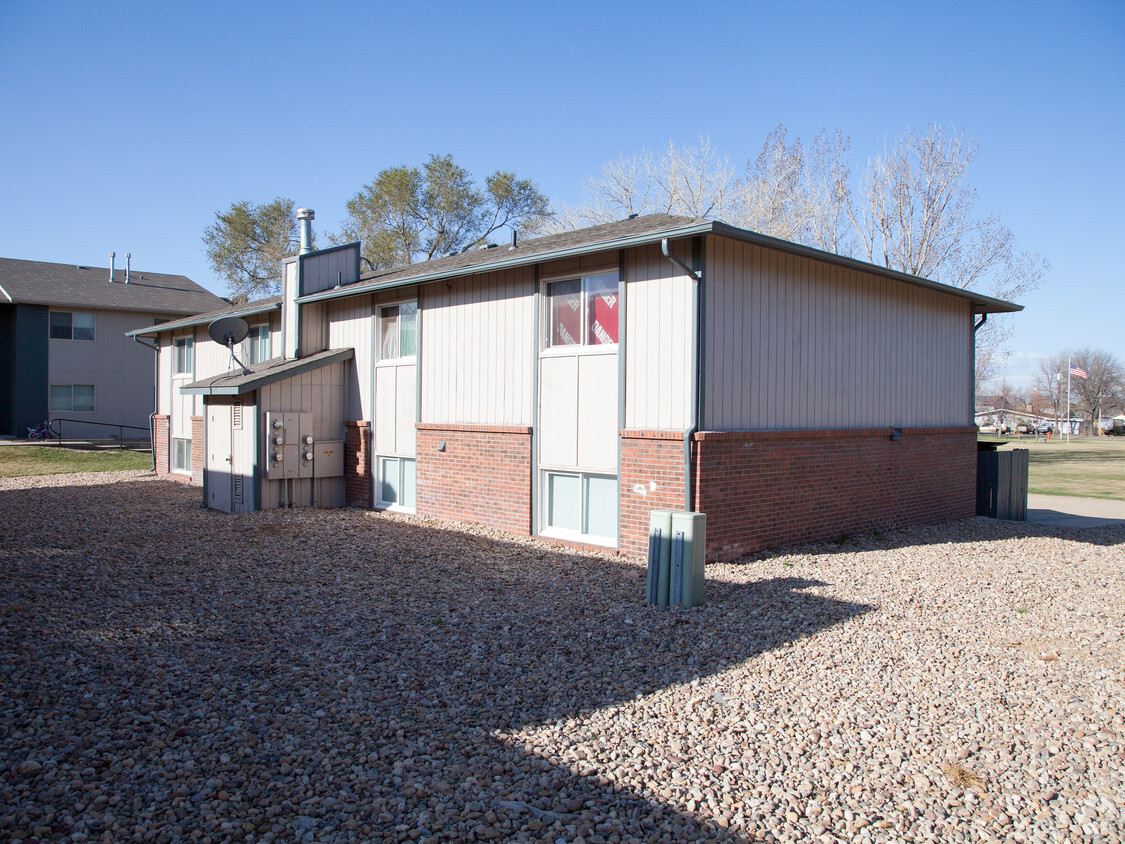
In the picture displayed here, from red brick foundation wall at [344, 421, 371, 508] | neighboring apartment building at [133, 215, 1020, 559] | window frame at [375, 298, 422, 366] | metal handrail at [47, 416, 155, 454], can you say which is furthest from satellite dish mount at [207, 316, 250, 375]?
metal handrail at [47, 416, 155, 454]

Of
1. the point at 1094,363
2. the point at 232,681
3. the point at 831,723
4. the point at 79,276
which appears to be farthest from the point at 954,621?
the point at 1094,363

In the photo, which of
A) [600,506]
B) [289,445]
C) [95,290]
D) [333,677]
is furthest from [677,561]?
[95,290]

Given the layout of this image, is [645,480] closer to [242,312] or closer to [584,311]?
[584,311]

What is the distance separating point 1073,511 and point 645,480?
10402mm

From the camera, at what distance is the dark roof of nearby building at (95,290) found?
27.9 metres

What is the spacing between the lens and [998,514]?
43.2ft

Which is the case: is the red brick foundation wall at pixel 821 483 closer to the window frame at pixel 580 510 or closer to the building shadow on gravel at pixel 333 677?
the window frame at pixel 580 510

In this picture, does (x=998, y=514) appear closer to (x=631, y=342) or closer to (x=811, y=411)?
(x=811, y=411)

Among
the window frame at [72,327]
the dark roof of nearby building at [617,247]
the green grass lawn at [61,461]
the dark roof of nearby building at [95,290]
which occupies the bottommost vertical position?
the green grass lawn at [61,461]

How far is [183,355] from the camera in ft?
60.1

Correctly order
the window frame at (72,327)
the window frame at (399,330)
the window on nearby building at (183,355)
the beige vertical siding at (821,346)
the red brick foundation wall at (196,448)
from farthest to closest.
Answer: the window frame at (72,327) < the window on nearby building at (183,355) < the red brick foundation wall at (196,448) < the window frame at (399,330) < the beige vertical siding at (821,346)

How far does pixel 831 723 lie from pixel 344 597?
13.9ft

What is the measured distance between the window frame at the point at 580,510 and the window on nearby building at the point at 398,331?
3.36m

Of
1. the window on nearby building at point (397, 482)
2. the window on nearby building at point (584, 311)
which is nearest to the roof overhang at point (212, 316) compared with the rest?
A: the window on nearby building at point (397, 482)
